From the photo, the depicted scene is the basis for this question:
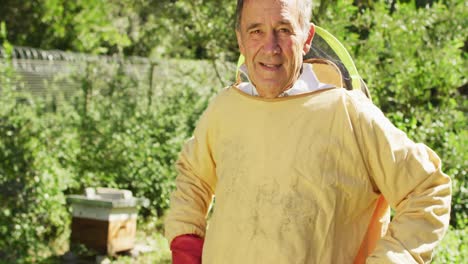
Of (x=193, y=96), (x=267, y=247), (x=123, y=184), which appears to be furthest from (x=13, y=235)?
(x=267, y=247)

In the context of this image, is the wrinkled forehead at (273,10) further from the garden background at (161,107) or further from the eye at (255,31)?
the garden background at (161,107)

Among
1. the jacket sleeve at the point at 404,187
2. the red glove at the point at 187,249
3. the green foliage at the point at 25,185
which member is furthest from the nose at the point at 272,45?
the green foliage at the point at 25,185

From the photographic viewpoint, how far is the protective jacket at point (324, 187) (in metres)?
1.93

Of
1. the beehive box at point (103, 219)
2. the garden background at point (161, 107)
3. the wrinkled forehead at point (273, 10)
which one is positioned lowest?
the beehive box at point (103, 219)

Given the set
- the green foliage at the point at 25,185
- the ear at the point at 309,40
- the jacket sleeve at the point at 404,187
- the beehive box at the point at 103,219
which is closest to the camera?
the jacket sleeve at the point at 404,187

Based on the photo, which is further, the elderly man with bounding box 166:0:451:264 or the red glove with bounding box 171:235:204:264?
the red glove with bounding box 171:235:204:264

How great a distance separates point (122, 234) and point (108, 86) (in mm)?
2657

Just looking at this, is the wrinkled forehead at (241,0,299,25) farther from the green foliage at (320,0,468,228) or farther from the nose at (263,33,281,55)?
the green foliage at (320,0,468,228)

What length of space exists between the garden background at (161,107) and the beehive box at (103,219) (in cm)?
30

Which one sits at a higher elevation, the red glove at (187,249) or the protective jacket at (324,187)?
the protective jacket at (324,187)

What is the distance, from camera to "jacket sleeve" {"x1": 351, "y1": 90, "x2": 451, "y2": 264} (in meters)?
1.90

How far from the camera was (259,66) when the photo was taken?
2156 mm

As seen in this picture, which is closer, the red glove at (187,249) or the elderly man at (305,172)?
the elderly man at (305,172)

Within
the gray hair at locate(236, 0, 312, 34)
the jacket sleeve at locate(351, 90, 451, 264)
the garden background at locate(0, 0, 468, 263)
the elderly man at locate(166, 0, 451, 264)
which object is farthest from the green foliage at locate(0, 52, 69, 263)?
the jacket sleeve at locate(351, 90, 451, 264)
